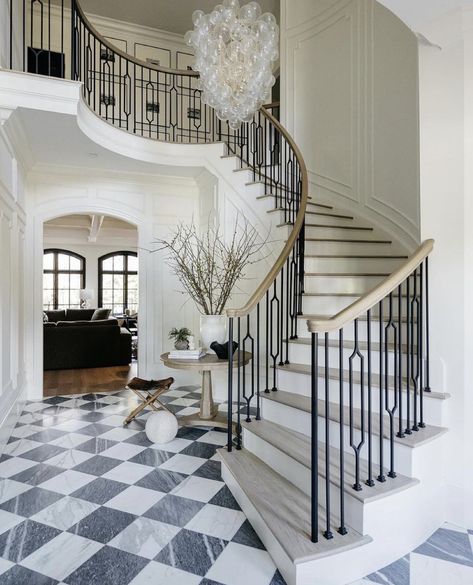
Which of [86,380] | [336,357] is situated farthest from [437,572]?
[86,380]

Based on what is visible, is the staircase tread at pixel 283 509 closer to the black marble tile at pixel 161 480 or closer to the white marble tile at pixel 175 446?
the black marble tile at pixel 161 480

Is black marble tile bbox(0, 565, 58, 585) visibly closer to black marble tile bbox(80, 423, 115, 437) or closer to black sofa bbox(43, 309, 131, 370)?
black marble tile bbox(80, 423, 115, 437)

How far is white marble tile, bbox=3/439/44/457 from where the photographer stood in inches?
135

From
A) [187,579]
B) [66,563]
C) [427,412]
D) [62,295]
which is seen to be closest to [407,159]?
[427,412]

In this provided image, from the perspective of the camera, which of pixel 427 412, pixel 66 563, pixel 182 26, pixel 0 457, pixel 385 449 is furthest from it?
pixel 182 26

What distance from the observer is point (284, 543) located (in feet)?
6.22

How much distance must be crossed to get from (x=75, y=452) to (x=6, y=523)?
3.41 feet

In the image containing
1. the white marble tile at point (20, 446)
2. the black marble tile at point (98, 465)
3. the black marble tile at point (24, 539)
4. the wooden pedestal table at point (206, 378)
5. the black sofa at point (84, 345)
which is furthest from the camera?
the black sofa at point (84, 345)

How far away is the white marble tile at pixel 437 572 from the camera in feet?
6.23

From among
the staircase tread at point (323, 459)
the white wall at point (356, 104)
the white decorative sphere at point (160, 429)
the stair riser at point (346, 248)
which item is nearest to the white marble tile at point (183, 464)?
the white decorative sphere at point (160, 429)

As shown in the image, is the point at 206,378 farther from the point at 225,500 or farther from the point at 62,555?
the point at 62,555

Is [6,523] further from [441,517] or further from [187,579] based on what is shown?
[441,517]

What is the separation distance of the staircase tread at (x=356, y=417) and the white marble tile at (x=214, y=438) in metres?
0.85

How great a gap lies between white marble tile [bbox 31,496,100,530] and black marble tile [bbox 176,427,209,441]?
1277 mm
